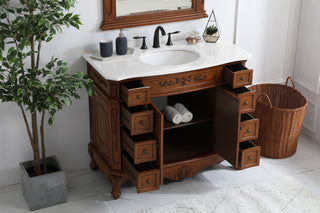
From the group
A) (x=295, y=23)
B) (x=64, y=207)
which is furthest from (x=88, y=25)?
(x=295, y=23)

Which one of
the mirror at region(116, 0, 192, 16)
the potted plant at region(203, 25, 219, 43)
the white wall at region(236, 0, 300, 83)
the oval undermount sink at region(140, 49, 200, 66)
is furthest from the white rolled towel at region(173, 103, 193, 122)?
the white wall at region(236, 0, 300, 83)

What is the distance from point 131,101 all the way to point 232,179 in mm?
990

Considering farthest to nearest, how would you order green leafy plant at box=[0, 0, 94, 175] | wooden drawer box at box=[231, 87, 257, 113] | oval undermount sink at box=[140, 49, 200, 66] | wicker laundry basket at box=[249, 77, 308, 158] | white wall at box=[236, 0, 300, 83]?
white wall at box=[236, 0, 300, 83]
wicker laundry basket at box=[249, 77, 308, 158]
oval undermount sink at box=[140, 49, 200, 66]
wooden drawer box at box=[231, 87, 257, 113]
green leafy plant at box=[0, 0, 94, 175]

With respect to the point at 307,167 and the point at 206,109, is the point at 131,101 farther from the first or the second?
the point at 307,167

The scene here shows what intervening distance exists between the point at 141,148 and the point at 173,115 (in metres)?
0.37

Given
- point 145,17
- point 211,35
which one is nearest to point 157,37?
point 145,17

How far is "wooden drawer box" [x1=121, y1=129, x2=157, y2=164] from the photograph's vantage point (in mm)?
2557

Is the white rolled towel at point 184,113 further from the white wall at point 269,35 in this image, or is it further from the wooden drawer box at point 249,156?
the white wall at point 269,35

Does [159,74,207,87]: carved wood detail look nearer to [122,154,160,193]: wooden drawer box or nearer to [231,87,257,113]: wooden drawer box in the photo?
[231,87,257,113]: wooden drawer box

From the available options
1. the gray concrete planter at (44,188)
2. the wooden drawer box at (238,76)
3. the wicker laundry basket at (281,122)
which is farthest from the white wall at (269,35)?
the gray concrete planter at (44,188)

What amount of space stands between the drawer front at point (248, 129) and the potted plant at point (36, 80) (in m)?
0.91

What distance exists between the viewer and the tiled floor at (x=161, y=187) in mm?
2828

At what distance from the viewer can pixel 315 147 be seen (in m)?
3.50

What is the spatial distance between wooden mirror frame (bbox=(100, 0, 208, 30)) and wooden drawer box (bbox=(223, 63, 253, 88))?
19.0 inches
